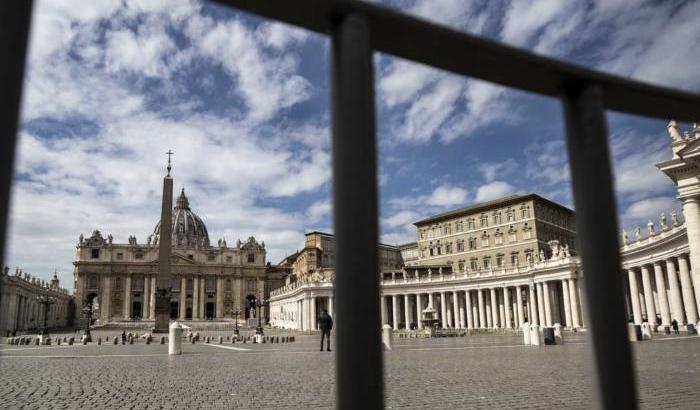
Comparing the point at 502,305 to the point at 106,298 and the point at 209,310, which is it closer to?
the point at 209,310

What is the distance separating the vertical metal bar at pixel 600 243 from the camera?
2535 mm

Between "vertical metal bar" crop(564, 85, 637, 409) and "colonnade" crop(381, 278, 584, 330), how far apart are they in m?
53.4

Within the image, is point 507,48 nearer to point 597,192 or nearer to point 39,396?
point 597,192

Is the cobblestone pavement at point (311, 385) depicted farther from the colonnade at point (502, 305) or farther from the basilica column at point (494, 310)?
the basilica column at point (494, 310)

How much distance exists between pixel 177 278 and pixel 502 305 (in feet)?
276

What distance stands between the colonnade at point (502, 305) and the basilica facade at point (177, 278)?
2109 inches

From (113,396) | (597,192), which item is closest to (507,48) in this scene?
(597,192)

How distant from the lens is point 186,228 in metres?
152

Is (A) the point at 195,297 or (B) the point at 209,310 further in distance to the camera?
(B) the point at 209,310

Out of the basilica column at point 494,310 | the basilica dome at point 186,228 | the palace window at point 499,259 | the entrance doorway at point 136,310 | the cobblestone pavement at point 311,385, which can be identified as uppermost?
the basilica dome at point 186,228

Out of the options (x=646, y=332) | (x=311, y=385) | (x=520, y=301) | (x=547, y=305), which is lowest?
(x=311, y=385)

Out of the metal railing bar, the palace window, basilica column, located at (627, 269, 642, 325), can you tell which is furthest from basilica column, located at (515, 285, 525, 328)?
the metal railing bar

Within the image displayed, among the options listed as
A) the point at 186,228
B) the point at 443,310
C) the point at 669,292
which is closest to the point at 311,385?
the point at 669,292

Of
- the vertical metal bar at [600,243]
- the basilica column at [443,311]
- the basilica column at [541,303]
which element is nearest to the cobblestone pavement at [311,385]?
the vertical metal bar at [600,243]
